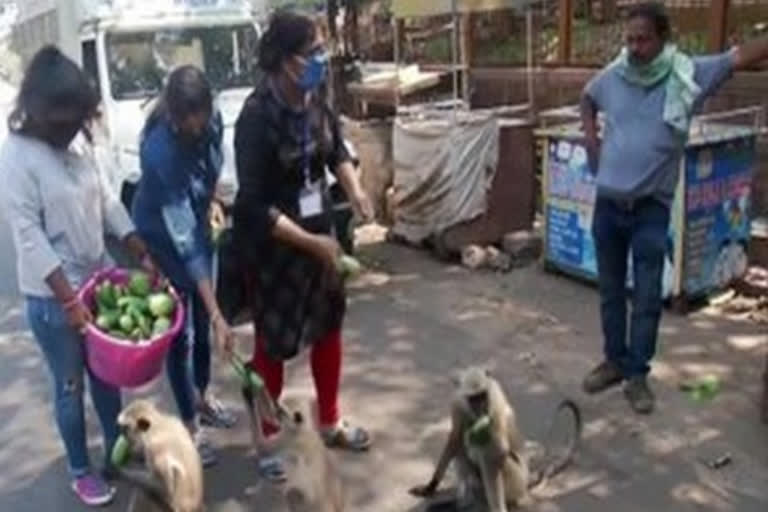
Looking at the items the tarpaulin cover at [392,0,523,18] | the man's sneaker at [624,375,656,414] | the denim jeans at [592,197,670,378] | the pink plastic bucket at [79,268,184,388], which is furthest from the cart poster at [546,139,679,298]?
the pink plastic bucket at [79,268,184,388]

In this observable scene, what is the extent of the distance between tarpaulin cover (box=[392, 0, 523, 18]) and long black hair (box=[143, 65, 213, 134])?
16.8ft

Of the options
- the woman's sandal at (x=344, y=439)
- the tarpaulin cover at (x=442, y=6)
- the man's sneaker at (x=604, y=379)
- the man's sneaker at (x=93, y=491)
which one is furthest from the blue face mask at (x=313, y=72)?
the tarpaulin cover at (x=442, y=6)

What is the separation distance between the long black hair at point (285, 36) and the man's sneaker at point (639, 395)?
7.67ft

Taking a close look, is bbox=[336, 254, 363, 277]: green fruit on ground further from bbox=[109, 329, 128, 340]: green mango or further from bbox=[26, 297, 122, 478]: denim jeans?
bbox=[26, 297, 122, 478]: denim jeans

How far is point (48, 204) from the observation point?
3.50 m

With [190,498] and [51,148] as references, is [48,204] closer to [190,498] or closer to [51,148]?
[51,148]

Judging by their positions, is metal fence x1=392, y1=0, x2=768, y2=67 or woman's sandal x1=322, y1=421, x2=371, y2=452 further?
metal fence x1=392, y1=0, x2=768, y2=67

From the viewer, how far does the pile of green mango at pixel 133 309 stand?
3.50 metres

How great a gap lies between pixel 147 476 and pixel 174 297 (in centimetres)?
71

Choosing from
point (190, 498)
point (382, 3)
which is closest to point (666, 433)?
point (190, 498)

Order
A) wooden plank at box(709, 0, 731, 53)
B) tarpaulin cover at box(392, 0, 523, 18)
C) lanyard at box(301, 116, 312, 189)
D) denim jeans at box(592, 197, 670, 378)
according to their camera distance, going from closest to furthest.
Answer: lanyard at box(301, 116, 312, 189), denim jeans at box(592, 197, 670, 378), wooden plank at box(709, 0, 731, 53), tarpaulin cover at box(392, 0, 523, 18)

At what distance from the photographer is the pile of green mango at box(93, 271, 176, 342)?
3.50m

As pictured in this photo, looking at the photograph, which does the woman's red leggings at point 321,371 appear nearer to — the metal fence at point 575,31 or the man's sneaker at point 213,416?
the man's sneaker at point 213,416

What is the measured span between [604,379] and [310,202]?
1.92 meters
